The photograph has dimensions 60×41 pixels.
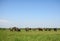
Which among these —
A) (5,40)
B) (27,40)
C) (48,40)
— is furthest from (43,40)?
(5,40)

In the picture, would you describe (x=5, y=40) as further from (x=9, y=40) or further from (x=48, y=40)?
(x=48, y=40)

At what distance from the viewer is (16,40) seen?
1557 cm

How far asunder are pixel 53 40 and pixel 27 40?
10.8 feet

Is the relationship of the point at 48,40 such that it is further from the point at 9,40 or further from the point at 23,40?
the point at 9,40

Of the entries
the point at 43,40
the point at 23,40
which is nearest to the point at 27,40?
the point at 23,40

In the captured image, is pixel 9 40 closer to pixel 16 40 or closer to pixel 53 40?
pixel 16 40

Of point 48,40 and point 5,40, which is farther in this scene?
point 48,40

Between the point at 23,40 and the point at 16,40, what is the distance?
807 millimetres

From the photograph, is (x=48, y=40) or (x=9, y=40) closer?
(x=9, y=40)

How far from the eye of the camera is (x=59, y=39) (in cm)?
1700

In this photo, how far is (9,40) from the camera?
15.4m

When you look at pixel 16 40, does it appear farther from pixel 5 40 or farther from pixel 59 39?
pixel 59 39

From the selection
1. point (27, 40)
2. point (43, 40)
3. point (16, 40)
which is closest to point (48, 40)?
point (43, 40)

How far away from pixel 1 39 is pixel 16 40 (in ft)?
5.53
